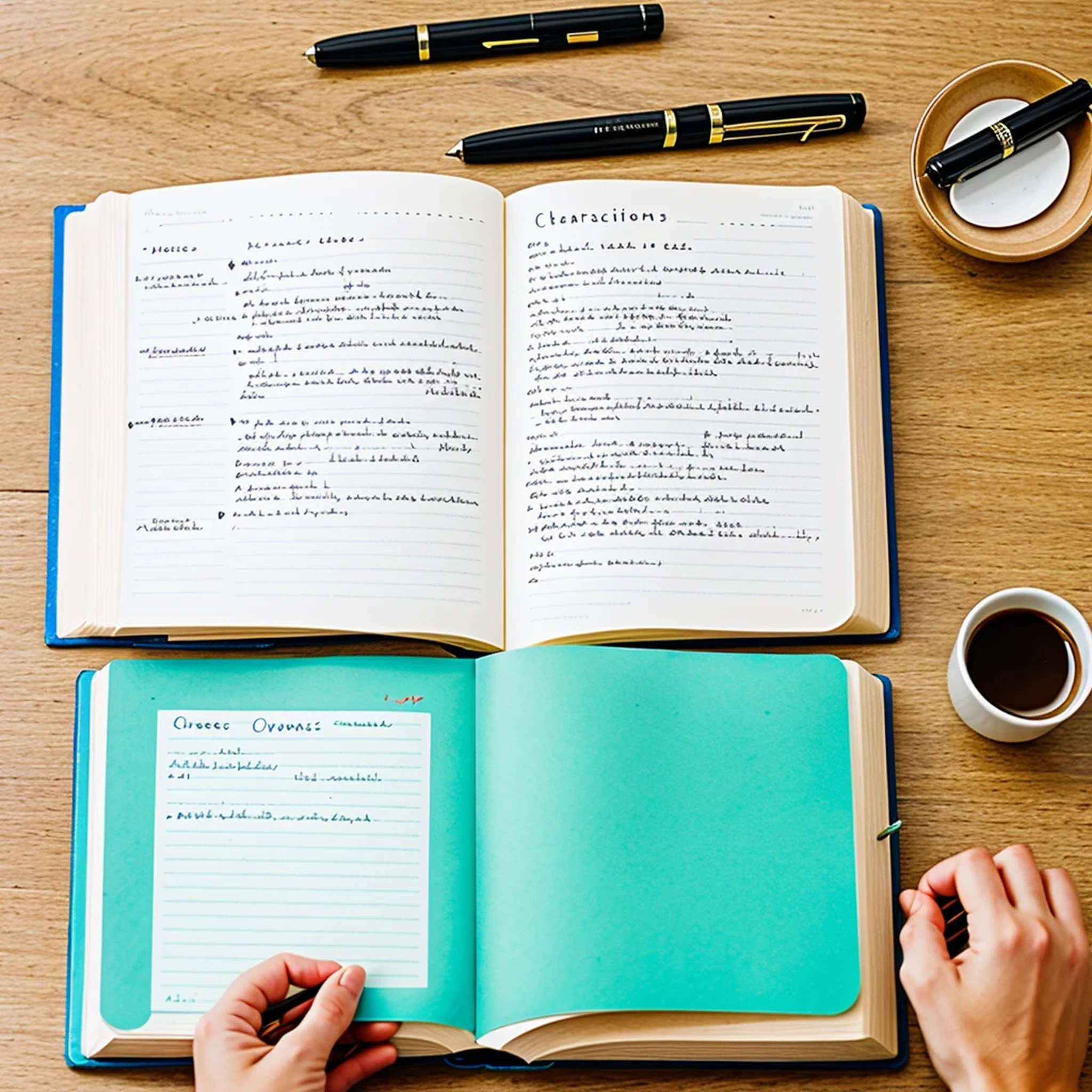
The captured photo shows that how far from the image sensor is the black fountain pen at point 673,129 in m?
0.86

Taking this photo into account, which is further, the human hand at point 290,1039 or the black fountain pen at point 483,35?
the black fountain pen at point 483,35

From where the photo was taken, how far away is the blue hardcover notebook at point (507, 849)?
0.76 m

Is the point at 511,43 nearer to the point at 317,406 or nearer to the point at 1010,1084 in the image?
the point at 317,406

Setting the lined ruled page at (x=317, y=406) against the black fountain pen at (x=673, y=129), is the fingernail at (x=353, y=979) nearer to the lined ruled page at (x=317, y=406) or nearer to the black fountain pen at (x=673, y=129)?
the lined ruled page at (x=317, y=406)

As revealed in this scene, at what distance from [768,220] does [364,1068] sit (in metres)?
0.64

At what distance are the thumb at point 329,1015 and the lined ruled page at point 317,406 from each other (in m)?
0.23

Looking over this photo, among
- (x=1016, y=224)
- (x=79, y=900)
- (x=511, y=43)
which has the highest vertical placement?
(x=511, y=43)

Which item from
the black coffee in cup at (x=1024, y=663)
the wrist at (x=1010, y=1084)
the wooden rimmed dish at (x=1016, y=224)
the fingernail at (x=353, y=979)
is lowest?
the wrist at (x=1010, y=1084)

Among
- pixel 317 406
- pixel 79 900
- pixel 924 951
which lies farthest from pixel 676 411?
pixel 79 900

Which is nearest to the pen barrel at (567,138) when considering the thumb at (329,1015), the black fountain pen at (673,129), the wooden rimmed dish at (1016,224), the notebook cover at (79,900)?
the black fountain pen at (673,129)

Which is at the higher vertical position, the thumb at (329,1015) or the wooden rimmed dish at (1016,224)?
the wooden rimmed dish at (1016,224)

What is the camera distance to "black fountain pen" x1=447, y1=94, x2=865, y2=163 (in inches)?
33.9

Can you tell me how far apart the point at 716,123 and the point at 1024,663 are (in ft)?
1.44

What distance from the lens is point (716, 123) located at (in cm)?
86
